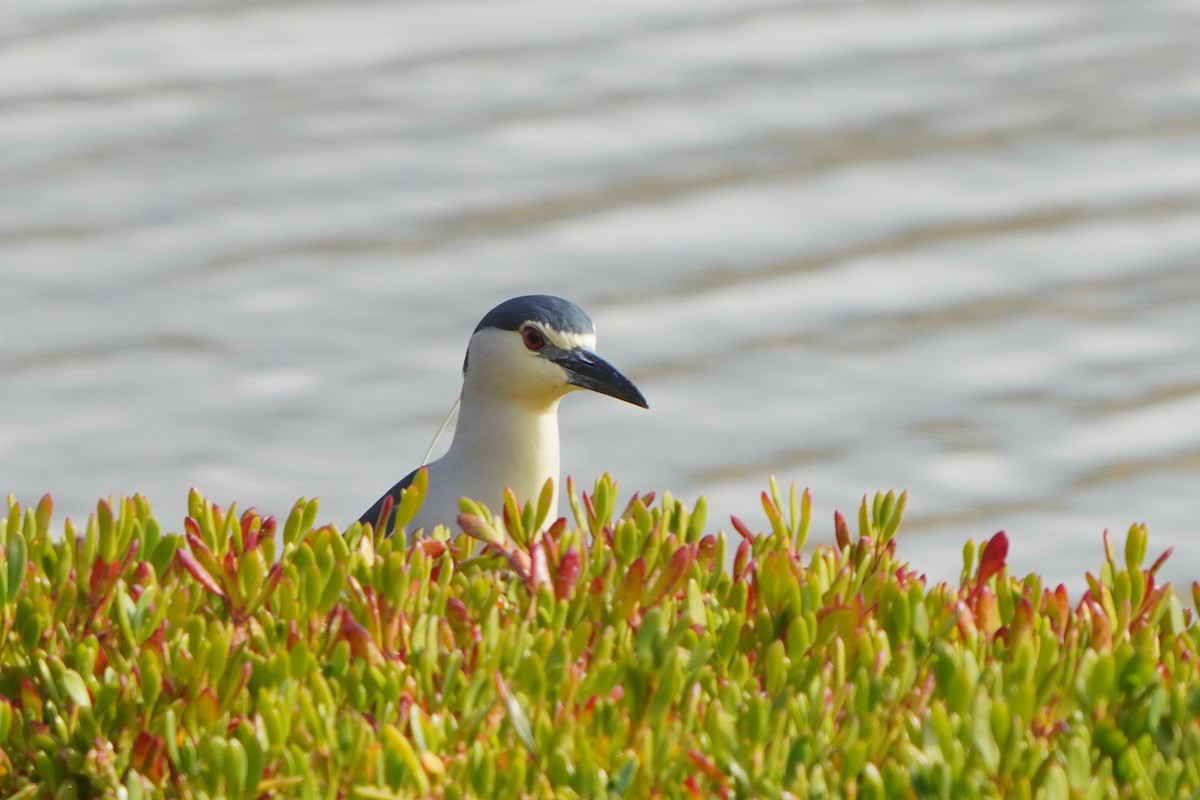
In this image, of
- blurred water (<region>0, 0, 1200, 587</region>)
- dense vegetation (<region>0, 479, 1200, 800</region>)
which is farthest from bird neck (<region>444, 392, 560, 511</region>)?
dense vegetation (<region>0, 479, 1200, 800</region>)

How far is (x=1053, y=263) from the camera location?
8.95 meters

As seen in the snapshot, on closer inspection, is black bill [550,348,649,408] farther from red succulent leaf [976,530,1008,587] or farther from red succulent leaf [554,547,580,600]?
red succulent leaf [554,547,580,600]

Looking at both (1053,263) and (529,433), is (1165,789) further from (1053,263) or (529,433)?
(1053,263)

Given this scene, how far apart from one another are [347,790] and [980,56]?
8.88 metres

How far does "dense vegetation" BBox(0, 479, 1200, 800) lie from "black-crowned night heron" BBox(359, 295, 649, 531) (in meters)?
2.03

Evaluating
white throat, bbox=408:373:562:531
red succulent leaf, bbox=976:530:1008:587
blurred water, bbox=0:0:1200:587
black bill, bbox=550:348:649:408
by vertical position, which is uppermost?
blurred water, bbox=0:0:1200:587

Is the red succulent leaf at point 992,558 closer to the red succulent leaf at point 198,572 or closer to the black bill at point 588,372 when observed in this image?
the red succulent leaf at point 198,572

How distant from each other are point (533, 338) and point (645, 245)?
10.9 feet

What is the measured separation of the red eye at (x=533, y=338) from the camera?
568cm

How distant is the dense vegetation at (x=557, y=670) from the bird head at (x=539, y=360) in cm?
217

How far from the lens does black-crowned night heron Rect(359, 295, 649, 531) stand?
5.57 meters

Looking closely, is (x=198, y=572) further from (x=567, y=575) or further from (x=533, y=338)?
(x=533, y=338)

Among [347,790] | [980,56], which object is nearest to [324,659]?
[347,790]

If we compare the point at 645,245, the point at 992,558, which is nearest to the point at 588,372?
the point at 992,558
